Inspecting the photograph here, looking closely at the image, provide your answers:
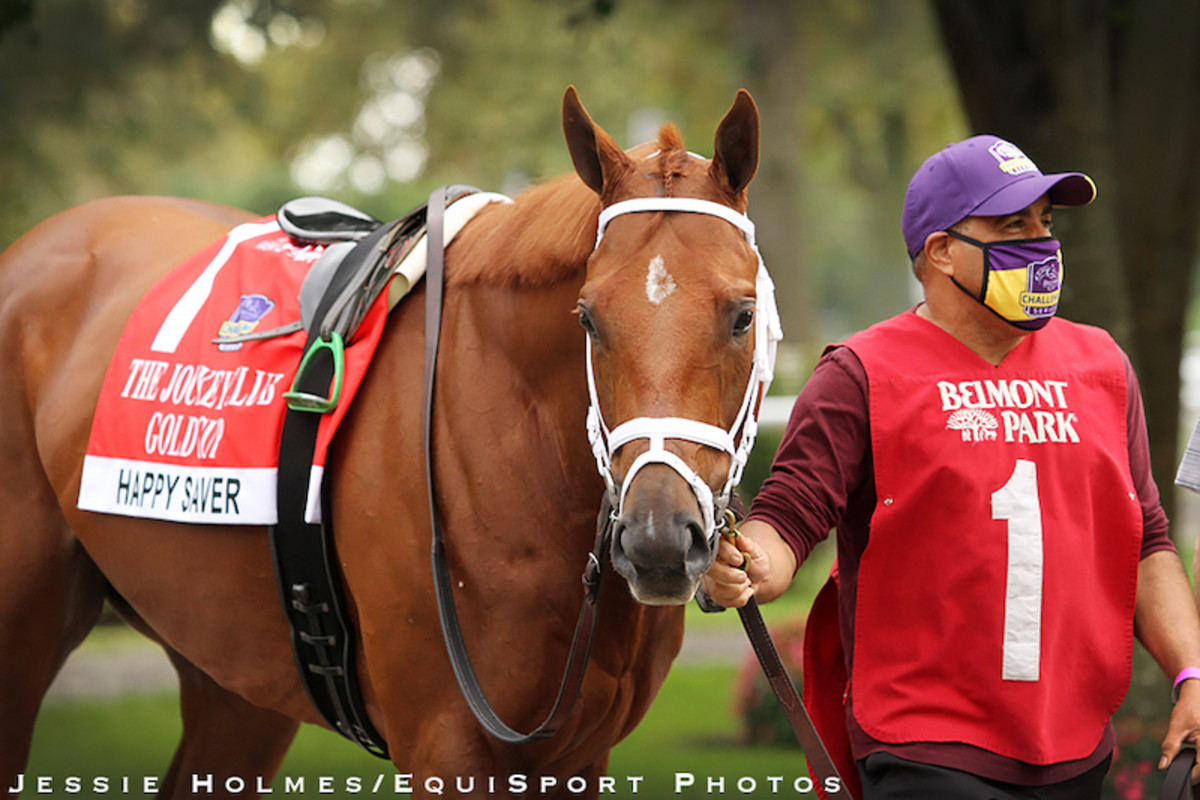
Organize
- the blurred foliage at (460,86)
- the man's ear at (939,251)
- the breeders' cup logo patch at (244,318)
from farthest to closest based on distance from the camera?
the blurred foliage at (460,86) < the breeders' cup logo patch at (244,318) < the man's ear at (939,251)

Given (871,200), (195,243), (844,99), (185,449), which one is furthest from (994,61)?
(871,200)

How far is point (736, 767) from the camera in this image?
20.0 ft

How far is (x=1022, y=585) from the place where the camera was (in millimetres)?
2338

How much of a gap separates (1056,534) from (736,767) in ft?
13.3

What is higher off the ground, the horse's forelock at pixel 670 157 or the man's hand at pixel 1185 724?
the horse's forelock at pixel 670 157

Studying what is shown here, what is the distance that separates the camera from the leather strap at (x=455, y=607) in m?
2.59

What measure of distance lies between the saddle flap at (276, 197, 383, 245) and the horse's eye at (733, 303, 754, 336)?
59.1 inches

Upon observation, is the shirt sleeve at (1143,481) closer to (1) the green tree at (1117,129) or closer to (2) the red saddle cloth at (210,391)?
(2) the red saddle cloth at (210,391)

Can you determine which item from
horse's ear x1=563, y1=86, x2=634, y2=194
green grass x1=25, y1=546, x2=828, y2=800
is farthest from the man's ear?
green grass x1=25, y1=546, x2=828, y2=800

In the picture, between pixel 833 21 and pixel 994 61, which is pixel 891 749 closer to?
pixel 994 61

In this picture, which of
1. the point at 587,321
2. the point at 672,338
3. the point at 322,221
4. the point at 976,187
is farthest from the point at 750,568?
the point at 322,221

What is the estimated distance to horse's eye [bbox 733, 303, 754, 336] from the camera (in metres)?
2.30

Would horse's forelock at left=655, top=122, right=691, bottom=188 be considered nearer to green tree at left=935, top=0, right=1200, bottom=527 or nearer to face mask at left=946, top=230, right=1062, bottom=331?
face mask at left=946, top=230, right=1062, bottom=331

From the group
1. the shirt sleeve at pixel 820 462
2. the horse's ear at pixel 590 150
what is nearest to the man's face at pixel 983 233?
the shirt sleeve at pixel 820 462
